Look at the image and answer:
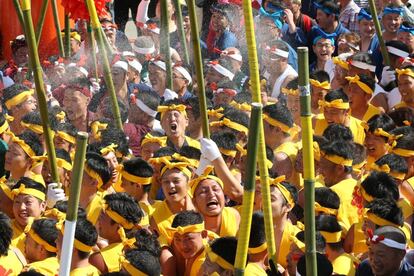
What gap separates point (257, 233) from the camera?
23.4 ft

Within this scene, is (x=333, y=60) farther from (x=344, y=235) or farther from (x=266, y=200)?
(x=266, y=200)

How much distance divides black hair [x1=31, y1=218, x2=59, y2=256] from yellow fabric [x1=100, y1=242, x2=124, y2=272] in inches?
11.0

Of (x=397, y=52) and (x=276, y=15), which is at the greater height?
(x=397, y=52)

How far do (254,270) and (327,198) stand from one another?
1.00 meters

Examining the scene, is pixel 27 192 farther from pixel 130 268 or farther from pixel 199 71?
pixel 199 71

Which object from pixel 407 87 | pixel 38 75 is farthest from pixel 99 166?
pixel 407 87

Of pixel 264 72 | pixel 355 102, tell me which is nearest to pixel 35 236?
pixel 355 102

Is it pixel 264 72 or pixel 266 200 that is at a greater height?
pixel 266 200

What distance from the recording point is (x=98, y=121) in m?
9.45

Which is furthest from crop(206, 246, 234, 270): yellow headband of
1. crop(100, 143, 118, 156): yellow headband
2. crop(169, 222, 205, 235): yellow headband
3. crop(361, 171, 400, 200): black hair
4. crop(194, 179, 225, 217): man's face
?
crop(100, 143, 118, 156): yellow headband

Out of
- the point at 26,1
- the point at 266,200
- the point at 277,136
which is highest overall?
the point at 26,1

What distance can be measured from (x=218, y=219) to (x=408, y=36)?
12.0ft

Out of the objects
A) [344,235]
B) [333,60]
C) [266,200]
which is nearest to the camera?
[266,200]

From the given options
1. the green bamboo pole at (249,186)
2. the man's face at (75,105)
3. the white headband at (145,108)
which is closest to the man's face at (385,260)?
the green bamboo pole at (249,186)
